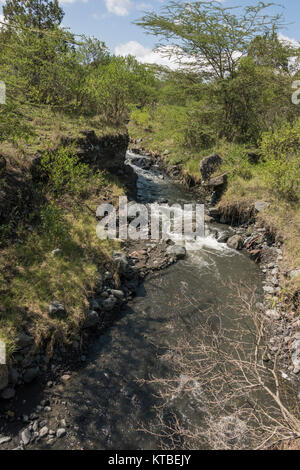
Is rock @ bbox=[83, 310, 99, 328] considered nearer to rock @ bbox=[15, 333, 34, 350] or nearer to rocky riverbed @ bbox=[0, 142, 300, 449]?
rocky riverbed @ bbox=[0, 142, 300, 449]

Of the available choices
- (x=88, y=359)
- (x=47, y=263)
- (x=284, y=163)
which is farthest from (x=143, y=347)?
(x=284, y=163)

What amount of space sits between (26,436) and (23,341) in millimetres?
1518

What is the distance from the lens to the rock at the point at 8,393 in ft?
14.5

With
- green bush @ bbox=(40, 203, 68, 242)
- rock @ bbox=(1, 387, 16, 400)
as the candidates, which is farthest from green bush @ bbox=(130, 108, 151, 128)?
rock @ bbox=(1, 387, 16, 400)

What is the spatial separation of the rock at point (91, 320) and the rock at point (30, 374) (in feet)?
4.48

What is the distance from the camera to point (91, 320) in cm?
607

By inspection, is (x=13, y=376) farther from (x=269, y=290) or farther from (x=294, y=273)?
(x=294, y=273)

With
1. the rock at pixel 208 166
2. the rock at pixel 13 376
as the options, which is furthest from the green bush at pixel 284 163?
the rock at pixel 13 376

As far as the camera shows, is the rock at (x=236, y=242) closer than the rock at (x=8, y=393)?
No

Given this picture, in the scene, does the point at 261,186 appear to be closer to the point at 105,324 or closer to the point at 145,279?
the point at 145,279

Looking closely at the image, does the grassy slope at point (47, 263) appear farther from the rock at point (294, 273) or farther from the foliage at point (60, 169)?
the rock at point (294, 273)

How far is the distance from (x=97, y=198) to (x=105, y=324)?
6.02 metres

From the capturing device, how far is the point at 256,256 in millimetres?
9508
